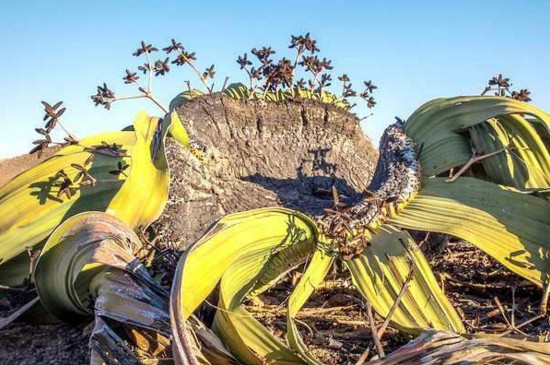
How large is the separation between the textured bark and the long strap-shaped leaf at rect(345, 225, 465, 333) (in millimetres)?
348

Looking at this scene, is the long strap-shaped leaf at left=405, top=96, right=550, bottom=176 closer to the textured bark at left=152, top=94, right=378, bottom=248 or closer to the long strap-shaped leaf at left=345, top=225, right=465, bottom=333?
the textured bark at left=152, top=94, right=378, bottom=248

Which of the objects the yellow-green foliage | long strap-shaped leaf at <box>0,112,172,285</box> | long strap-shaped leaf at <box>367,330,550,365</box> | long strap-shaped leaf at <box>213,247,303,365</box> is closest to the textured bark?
the yellow-green foliage

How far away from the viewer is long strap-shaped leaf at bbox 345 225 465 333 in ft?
3.66

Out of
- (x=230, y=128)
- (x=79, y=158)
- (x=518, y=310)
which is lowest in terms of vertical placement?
(x=518, y=310)

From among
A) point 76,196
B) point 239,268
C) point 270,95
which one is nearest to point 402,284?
point 239,268

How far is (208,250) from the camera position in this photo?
1.03 m

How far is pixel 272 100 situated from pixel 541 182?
1.05m

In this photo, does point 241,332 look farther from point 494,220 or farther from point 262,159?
point 262,159

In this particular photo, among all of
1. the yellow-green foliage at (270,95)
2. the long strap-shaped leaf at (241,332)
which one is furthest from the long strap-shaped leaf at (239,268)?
the yellow-green foliage at (270,95)

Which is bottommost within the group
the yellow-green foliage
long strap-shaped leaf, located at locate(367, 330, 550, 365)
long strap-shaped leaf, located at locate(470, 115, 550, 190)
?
long strap-shaped leaf, located at locate(367, 330, 550, 365)

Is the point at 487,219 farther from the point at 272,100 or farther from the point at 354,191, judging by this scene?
the point at 272,100

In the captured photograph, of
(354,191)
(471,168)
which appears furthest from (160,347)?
(354,191)

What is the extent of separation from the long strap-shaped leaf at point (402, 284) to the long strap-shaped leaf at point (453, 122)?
351mm

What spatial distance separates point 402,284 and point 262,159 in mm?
1034
